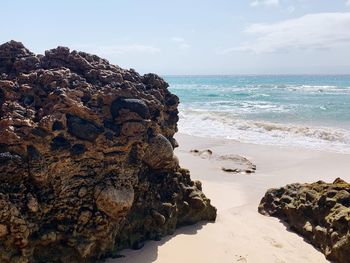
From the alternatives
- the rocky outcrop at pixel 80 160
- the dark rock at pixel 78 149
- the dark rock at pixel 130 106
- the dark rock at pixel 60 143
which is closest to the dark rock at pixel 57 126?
the rocky outcrop at pixel 80 160

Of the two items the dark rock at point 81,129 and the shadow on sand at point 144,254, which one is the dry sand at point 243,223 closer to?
the shadow on sand at point 144,254

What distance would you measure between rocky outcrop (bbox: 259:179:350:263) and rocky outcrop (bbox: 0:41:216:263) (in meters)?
2.07

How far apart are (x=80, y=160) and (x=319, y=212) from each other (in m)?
4.70

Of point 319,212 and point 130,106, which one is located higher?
point 130,106

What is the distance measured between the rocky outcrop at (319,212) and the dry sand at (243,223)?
0.22 m

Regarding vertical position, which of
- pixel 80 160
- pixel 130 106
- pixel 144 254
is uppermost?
pixel 130 106

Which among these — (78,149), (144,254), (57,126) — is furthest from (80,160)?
(144,254)

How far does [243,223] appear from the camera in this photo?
8.23m

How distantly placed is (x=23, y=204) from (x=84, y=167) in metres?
1.06

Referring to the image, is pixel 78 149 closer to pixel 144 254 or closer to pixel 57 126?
pixel 57 126

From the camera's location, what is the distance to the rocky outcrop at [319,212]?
6820mm

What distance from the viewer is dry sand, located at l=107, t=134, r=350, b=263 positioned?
6.61 meters

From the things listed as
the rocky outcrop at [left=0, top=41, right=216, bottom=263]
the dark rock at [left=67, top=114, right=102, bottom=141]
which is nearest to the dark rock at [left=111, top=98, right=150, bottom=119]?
the rocky outcrop at [left=0, top=41, right=216, bottom=263]

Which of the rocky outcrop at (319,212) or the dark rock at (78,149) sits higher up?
the dark rock at (78,149)
